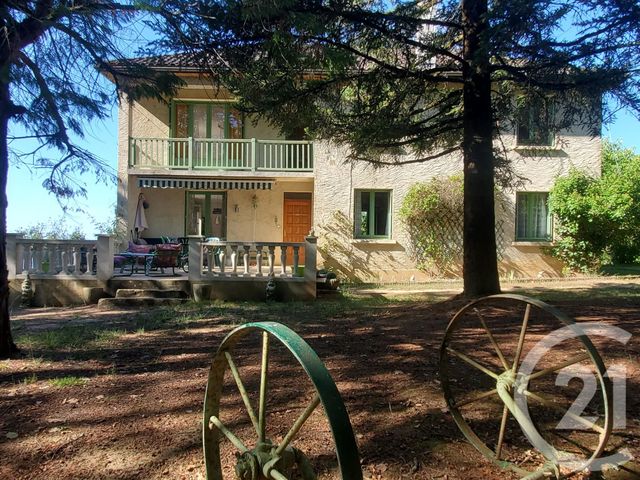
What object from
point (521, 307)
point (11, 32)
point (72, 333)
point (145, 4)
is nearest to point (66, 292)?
point (72, 333)

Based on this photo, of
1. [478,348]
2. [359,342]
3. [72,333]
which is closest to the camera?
[478,348]

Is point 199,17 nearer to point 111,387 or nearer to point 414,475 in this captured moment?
point 111,387

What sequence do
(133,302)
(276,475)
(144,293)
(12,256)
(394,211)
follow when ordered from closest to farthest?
(276,475) → (133,302) → (144,293) → (12,256) → (394,211)

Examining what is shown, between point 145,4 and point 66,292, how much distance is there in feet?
26.6

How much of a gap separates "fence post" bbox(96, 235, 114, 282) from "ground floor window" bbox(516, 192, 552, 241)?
1273cm

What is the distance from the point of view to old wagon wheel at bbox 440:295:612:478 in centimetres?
233

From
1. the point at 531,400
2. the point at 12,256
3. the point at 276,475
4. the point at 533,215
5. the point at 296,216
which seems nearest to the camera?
the point at 276,475

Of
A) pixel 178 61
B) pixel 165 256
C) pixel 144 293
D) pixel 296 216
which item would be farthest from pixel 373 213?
pixel 178 61

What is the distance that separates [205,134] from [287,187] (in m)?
3.41

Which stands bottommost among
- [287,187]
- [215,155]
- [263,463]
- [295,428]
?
[263,463]

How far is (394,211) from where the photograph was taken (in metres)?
15.9

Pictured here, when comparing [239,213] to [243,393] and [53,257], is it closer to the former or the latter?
[53,257]

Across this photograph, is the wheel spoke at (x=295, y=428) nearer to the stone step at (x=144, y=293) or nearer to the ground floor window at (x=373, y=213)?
the stone step at (x=144, y=293)

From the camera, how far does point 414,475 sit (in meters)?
2.62
